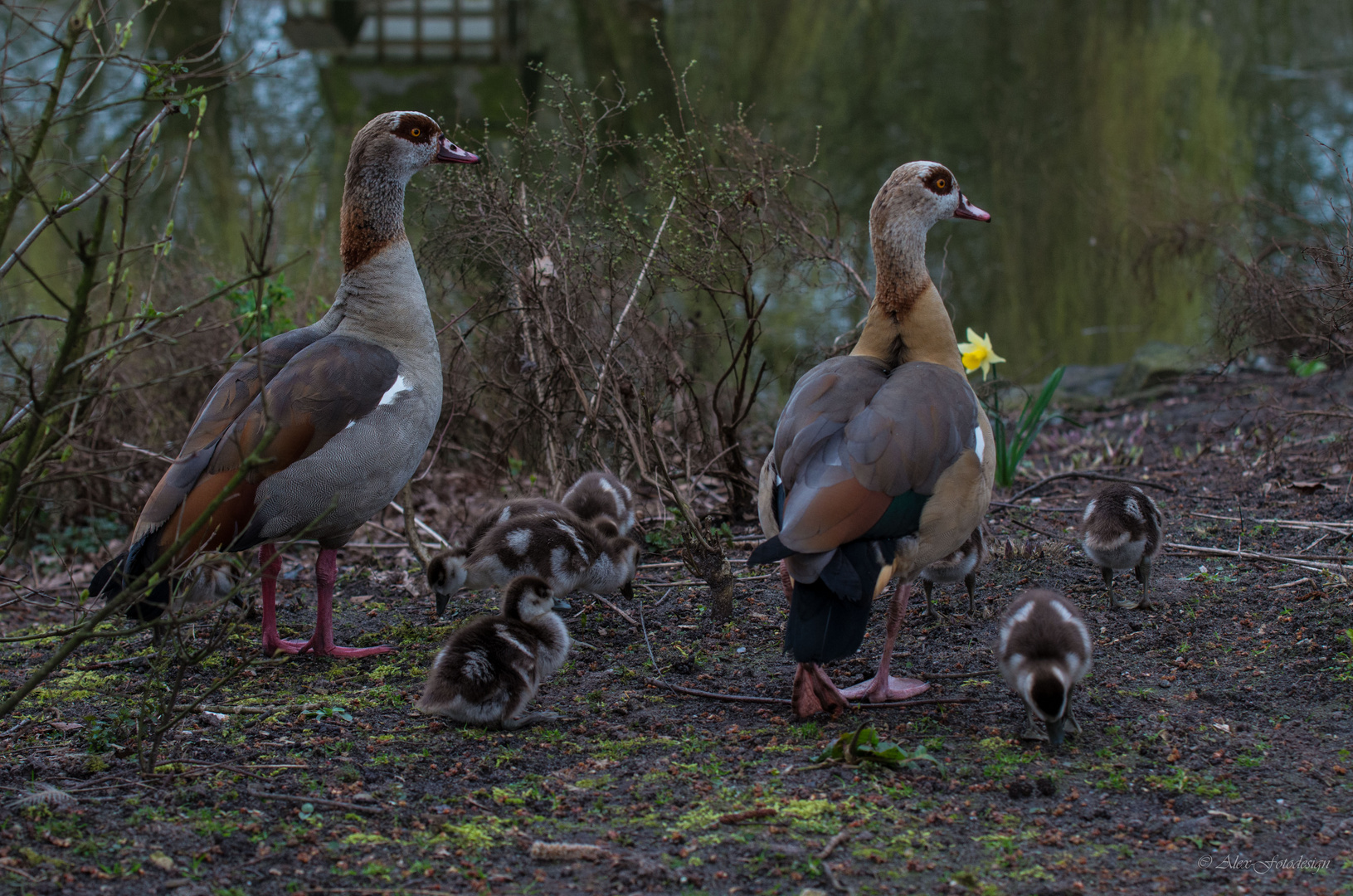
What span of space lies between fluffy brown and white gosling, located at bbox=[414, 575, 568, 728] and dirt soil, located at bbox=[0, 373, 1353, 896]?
0.31 ft

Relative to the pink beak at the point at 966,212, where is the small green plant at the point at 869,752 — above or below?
below

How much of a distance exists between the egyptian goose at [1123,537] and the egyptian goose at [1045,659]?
3.23 ft

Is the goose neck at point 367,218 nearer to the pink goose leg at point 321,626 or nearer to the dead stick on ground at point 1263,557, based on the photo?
the pink goose leg at point 321,626

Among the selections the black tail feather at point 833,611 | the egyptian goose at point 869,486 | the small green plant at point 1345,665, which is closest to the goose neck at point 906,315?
the egyptian goose at point 869,486

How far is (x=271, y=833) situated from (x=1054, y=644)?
105 inches

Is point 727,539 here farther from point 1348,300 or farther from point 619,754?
point 1348,300

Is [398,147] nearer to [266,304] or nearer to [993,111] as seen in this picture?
[266,304]

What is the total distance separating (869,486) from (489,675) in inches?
61.5

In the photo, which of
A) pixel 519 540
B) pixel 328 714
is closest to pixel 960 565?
pixel 519 540

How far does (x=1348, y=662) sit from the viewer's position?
4598 mm

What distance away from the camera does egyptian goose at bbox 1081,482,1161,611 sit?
5.27 m

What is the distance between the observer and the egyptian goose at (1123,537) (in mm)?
5273

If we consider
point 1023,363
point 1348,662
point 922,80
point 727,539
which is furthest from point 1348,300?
point 922,80

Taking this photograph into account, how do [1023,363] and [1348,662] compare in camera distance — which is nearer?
[1348,662]
